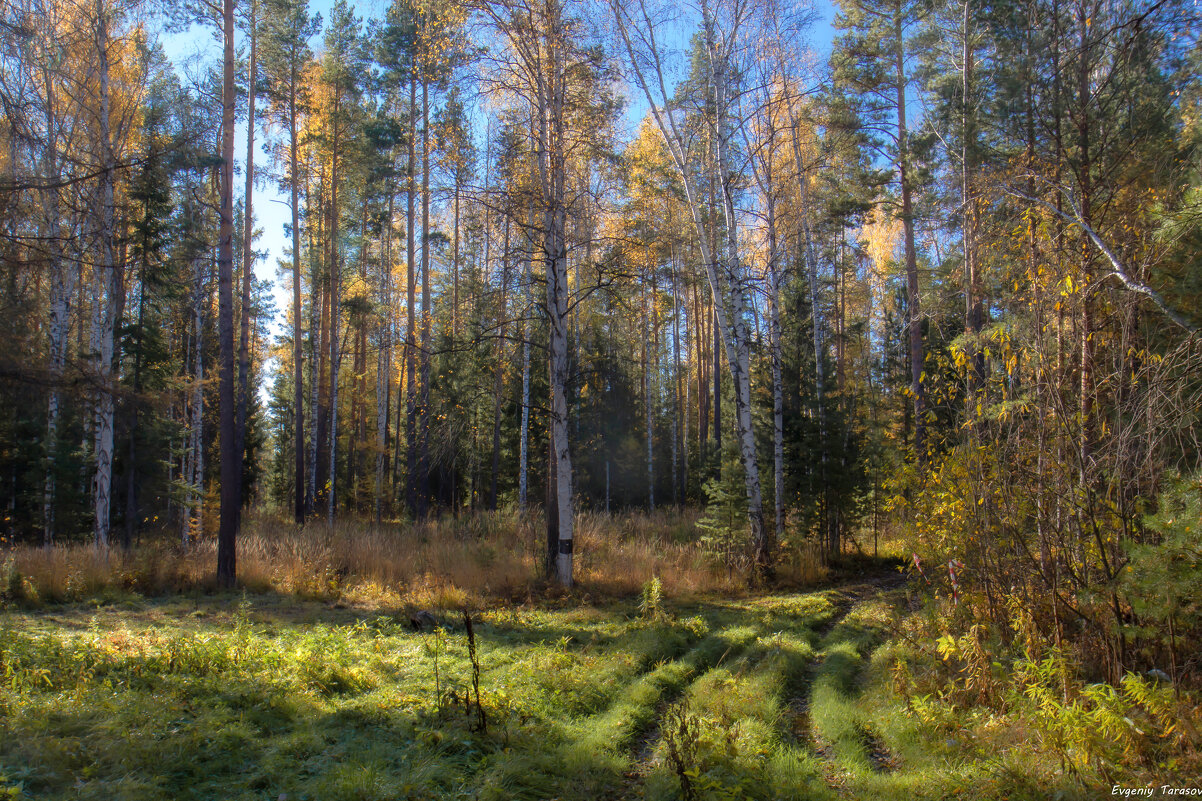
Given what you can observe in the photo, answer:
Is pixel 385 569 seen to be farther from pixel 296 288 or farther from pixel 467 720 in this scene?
pixel 296 288

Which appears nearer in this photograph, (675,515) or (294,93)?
(294,93)

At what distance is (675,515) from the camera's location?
19281 millimetres

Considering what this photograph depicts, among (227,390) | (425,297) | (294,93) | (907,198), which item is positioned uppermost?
(294,93)

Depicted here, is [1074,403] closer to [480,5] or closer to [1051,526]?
[1051,526]

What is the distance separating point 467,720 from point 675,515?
49.9 feet

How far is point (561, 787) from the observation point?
3801 millimetres

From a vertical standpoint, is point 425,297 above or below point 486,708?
above

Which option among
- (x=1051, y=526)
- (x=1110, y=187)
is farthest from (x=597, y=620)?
(x=1110, y=187)

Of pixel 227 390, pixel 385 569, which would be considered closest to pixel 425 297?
pixel 227 390

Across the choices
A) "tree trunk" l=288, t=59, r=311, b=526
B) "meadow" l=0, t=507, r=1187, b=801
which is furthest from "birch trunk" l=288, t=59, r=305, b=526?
"meadow" l=0, t=507, r=1187, b=801

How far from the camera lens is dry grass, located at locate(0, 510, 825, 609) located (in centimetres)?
922

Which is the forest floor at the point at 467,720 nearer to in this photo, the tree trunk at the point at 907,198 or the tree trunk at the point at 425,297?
the tree trunk at the point at 425,297

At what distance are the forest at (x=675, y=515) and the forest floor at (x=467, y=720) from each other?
4 cm

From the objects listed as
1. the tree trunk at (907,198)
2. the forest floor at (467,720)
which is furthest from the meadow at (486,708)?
the tree trunk at (907,198)
